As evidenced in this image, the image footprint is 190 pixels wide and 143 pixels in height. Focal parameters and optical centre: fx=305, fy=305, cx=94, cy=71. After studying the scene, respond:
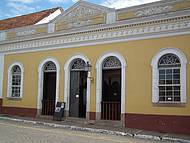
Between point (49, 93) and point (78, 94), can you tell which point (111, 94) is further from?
point (49, 93)

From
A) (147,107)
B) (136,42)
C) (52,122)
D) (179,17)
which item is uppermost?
(179,17)

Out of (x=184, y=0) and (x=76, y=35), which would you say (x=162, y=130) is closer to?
(x=184, y=0)

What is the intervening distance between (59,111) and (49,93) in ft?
6.47

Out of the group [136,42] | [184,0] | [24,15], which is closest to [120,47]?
[136,42]

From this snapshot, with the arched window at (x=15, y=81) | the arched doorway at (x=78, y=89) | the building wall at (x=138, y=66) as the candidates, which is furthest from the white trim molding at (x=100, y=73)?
the arched window at (x=15, y=81)

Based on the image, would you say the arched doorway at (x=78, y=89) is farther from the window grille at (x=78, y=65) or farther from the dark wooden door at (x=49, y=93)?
the dark wooden door at (x=49, y=93)

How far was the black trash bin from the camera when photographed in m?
16.0

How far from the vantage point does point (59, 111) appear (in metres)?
16.0

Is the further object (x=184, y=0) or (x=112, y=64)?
(x=112, y=64)

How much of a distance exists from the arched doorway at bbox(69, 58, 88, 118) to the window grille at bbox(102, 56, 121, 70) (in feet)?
4.05

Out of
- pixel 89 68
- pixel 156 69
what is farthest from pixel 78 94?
pixel 156 69

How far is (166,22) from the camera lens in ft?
A: 43.2

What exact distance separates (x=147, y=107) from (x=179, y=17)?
4.11m

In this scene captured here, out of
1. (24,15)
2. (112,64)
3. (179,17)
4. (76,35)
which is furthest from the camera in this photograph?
(24,15)
